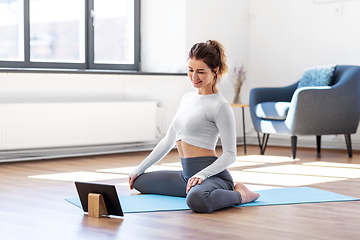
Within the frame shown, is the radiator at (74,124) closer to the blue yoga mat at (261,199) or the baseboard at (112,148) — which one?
the baseboard at (112,148)

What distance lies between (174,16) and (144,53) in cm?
51

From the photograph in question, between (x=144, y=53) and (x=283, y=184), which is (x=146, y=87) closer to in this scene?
(x=144, y=53)

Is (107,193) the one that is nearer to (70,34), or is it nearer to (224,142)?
Answer: (224,142)

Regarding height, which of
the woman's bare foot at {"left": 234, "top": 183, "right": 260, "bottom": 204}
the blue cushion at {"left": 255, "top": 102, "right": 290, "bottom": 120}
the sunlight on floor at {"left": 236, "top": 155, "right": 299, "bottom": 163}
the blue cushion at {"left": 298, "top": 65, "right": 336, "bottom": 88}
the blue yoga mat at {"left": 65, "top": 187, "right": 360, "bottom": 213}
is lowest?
the sunlight on floor at {"left": 236, "top": 155, "right": 299, "bottom": 163}

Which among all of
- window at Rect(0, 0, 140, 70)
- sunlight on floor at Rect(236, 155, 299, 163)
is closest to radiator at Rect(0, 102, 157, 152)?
window at Rect(0, 0, 140, 70)

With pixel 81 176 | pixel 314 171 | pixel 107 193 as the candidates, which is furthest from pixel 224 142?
pixel 314 171

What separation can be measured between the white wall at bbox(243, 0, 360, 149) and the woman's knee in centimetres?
333

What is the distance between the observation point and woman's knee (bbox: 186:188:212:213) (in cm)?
236

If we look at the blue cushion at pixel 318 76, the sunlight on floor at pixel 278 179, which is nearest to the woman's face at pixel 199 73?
the sunlight on floor at pixel 278 179

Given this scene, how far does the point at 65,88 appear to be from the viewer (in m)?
4.69

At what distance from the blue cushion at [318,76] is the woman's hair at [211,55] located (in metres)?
2.48

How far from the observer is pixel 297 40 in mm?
5691

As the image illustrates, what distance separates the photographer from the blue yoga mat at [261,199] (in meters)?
2.50

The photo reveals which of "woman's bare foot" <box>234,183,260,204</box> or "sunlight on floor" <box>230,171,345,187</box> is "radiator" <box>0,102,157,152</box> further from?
"woman's bare foot" <box>234,183,260,204</box>
